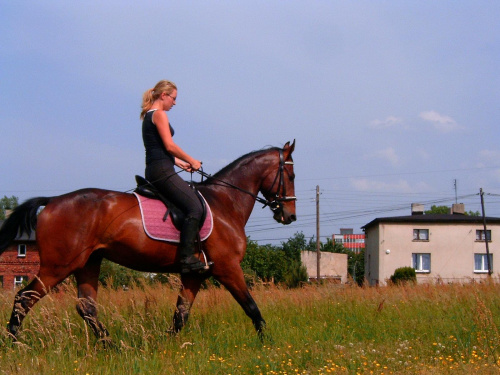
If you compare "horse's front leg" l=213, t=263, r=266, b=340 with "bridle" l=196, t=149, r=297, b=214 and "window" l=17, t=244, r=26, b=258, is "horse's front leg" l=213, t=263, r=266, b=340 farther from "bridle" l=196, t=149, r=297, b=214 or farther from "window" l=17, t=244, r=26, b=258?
"window" l=17, t=244, r=26, b=258

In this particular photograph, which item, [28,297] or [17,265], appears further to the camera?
[17,265]

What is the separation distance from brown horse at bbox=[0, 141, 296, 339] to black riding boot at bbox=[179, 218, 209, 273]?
0.70 ft

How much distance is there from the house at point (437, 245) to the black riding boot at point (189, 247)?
59.0m

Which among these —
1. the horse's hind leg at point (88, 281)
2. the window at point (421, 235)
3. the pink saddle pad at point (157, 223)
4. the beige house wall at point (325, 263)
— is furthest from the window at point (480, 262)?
the horse's hind leg at point (88, 281)

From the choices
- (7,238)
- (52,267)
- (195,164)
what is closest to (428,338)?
(195,164)

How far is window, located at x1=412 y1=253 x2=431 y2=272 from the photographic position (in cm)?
6506

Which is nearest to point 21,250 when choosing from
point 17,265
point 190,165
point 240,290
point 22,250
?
point 22,250

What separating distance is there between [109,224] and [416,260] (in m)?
61.5

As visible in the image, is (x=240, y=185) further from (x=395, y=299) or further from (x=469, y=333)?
(x=395, y=299)

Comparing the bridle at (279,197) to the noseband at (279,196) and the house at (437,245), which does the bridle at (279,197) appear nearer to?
the noseband at (279,196)

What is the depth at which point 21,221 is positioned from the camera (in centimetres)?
766

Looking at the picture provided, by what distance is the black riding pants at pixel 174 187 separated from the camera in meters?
7.56

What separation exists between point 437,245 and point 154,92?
61.4 meters

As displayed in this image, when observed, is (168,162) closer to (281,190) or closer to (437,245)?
(281,190)
